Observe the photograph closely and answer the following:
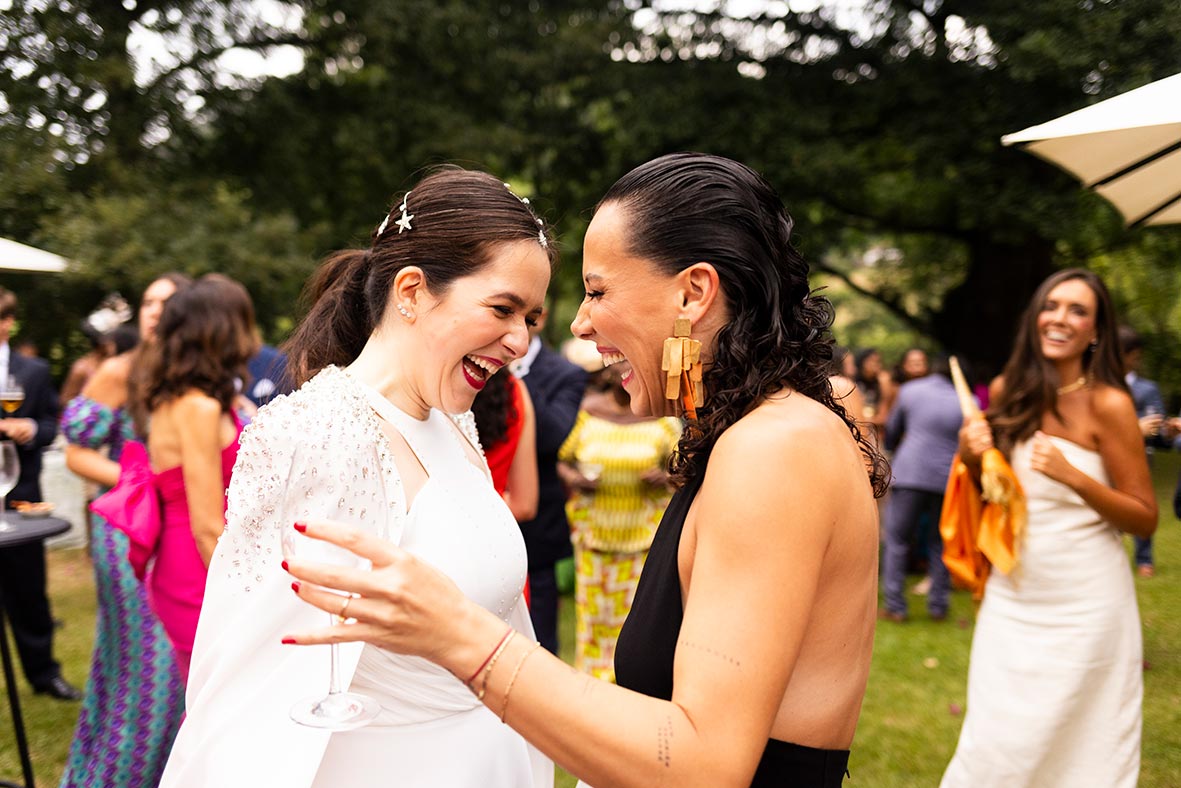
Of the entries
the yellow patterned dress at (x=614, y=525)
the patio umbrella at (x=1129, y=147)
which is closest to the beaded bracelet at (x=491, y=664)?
the patio umbrella at (x=1129, y=147)

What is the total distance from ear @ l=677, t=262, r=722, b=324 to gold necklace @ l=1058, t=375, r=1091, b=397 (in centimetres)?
303

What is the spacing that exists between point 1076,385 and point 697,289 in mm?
3073

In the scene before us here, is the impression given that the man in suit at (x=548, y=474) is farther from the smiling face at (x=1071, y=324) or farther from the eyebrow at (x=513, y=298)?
the eyebrow at (x=513, y=298)

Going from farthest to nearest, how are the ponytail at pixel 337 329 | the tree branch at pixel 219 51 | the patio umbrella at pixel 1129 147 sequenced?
1. the tree branch at pixel 219 51
2. the patio umbrella at pixel 1129 147
3. the ponytail at pixel 337 329

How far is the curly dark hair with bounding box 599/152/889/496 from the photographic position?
1532mm

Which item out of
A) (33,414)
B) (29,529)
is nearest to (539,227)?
(29,529)

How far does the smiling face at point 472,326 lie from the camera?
2.19m

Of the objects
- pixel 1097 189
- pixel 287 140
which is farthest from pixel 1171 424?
pixel 287 140

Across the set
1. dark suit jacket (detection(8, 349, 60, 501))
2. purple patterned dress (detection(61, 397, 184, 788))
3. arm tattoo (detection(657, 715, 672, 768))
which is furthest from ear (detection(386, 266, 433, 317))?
dark suit jacket (detection(8, 349, 60, 501))

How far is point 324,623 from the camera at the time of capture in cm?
187

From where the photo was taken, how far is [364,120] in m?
13.8

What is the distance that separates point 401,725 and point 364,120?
13.0 m

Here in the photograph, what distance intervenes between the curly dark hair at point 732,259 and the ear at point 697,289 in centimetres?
2

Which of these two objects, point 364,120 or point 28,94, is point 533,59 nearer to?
point 364,120
